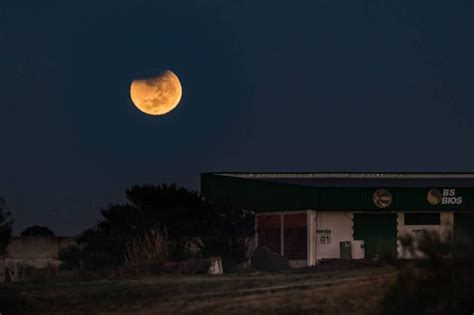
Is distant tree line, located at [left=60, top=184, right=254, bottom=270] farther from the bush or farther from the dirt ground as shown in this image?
the bush

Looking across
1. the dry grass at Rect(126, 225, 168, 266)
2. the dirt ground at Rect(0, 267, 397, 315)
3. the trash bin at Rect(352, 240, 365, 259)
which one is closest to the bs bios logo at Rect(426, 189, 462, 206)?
the trash bin at Rect(352, 240, 365, 259)

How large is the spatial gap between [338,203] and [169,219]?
11921mm

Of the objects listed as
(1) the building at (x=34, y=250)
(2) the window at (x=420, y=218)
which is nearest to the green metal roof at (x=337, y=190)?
(2) the window at (x=420, y=218)

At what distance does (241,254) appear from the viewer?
171ft

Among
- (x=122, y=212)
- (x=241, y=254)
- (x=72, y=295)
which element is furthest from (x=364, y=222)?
(x=72, y=295)

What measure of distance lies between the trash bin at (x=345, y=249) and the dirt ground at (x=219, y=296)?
2892cm

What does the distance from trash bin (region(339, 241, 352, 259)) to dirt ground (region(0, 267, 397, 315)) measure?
28.9 metres

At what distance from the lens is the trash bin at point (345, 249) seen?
56438 millimetres

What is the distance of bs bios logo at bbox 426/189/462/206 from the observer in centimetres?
5775

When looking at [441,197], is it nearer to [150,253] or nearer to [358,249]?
[358,249]

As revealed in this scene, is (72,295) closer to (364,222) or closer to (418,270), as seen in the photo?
(418,270)

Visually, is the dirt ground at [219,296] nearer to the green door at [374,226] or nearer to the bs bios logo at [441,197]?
the bs bios logo at [441,197]

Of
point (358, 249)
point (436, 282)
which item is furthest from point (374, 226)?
point (436, 282)

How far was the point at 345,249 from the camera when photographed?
56.7 m
